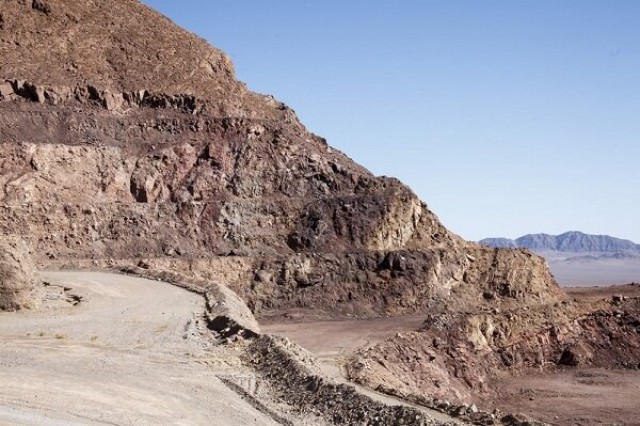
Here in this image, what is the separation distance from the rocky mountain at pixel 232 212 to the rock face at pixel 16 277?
A: 12.8m

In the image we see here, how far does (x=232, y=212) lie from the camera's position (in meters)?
49.8

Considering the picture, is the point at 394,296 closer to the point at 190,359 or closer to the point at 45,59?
the point at 190,359

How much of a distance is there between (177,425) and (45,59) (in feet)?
156

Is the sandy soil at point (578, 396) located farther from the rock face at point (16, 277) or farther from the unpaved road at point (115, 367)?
the rock face at point (16, 277)

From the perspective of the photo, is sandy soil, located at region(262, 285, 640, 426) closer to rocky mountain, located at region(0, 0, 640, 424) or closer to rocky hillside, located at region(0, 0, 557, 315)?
rocky mountain, located at region(0, 0, 640, 424)

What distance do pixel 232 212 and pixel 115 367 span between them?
29.2 meters

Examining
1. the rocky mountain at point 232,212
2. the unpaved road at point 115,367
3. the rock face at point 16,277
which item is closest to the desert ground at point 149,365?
the unpaved road at point 115,367

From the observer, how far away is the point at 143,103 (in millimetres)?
56531

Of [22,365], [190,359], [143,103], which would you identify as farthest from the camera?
[143,103]

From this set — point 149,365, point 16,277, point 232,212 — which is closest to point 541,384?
point 232,212

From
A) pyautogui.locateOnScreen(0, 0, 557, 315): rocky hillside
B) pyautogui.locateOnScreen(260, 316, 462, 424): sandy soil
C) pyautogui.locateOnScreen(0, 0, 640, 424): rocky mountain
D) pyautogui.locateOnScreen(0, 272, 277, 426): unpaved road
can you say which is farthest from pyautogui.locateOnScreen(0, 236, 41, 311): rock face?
pyautogui.locateOnScreen(0, 0, 557, 315): rocky hillside

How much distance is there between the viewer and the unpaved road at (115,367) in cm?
1667

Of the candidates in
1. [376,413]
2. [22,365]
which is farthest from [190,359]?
[376,413]

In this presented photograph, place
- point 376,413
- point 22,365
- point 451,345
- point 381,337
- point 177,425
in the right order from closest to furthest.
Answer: point 177,425, point 376,413, point 22,365, point 381,337, point 451,345
